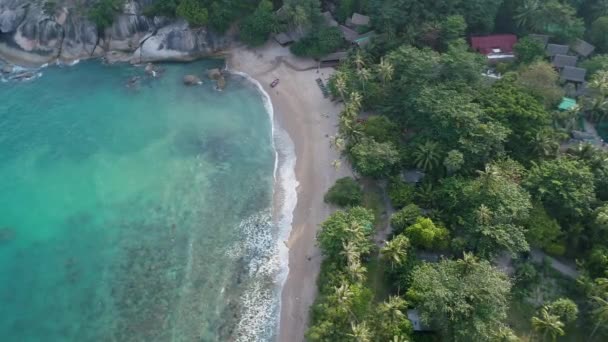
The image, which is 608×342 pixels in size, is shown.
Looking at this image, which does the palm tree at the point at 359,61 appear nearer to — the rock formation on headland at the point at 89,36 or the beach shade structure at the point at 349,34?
the beach shade structure at the point at 349,34

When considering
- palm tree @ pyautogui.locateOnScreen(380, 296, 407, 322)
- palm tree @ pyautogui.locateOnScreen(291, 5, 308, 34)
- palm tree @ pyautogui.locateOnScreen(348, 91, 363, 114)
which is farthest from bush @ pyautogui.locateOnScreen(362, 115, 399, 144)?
palm tree @ pyautogui.locateOnScreen(291, 5, 308, 34)

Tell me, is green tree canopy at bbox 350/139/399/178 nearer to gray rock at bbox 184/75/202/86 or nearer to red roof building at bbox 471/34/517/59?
red roof building at bbox 471/34/517/59

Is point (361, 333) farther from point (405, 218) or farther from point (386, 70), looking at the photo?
point (386, 70)

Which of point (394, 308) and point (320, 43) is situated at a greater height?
point (320, 43)

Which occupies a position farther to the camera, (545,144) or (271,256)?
(545,144)

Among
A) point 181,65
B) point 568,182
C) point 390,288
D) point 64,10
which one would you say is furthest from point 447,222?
point 64,10

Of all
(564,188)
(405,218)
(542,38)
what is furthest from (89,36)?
(564,188)

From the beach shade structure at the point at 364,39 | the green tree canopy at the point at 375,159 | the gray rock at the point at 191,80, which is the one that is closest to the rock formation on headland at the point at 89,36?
the gray rock at the point at 191,80
